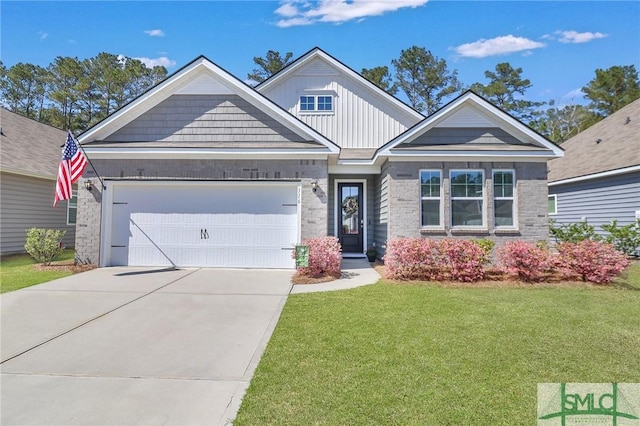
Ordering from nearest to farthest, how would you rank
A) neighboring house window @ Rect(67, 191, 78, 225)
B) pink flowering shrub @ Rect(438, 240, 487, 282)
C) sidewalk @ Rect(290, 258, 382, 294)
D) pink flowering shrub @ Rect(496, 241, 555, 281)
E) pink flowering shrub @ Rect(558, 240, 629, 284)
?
sidewalk @ Rect(290, 258, 382, 294) < pink flowering shrub @ Rect(558, 240, 629, 284) < pink flowering shrub @ Rect(496, 241, 555, 281) < pink flowering shrub @ Rect(438, 240, 487, 282) < neighboring house window @ Rect(67, 191, 78, 225)

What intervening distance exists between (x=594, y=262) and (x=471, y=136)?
185 inches

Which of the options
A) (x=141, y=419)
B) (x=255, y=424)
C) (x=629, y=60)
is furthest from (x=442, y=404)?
(x=629, y=60)

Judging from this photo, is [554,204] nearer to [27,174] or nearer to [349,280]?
[349,280]

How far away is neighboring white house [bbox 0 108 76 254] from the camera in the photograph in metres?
11.8

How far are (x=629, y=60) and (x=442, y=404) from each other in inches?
1532

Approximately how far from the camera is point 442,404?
2.94 m

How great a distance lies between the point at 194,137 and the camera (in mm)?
9977

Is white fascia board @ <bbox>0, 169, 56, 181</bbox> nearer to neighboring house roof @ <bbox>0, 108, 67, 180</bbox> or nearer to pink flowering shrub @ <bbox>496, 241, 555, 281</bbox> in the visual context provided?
neighboring house roof @ <bbox>0, 108, 67, 180</bbox>

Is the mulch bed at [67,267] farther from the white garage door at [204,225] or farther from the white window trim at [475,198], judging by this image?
the white window trim at [475,198]

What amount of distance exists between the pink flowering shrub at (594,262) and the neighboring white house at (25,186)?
1737 cm

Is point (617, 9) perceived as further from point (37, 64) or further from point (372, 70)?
point (37, 64)

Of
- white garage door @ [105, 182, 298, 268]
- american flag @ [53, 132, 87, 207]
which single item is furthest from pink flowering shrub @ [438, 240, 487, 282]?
american flag @ [53, 132, 87, 207]

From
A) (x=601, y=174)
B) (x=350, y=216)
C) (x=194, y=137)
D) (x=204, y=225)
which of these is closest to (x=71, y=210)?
(x=194, y=137)

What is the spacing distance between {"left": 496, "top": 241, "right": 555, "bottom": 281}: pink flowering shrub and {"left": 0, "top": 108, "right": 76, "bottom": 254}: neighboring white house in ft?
52.5
